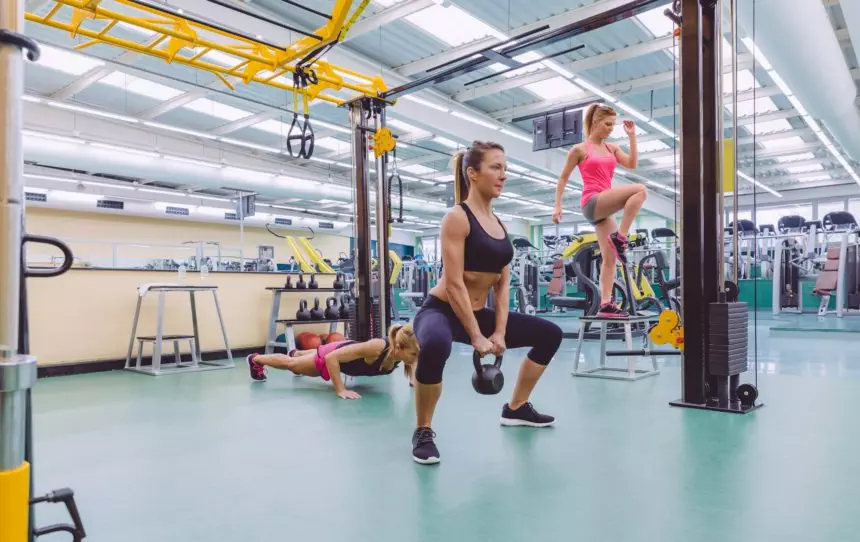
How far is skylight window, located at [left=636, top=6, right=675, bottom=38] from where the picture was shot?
22.4ft

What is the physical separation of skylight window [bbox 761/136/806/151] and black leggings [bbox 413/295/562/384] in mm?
12443

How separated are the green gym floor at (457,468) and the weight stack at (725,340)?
26cm

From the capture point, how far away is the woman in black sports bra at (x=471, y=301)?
2.27 m

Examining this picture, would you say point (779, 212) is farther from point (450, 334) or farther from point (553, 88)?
point (450, 334)

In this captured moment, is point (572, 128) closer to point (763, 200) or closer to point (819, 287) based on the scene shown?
point (819, 287)

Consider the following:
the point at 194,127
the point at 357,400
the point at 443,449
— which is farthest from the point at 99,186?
the point at 443,449

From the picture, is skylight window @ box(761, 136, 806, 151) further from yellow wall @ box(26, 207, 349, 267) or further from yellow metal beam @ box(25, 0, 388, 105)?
yellow wall @ box(26, 207, 349, 267)

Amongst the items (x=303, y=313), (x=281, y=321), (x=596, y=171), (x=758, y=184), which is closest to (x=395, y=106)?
(x=303, y=313)

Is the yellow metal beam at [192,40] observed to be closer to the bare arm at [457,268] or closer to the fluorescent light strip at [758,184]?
the bare arm at [457,268]

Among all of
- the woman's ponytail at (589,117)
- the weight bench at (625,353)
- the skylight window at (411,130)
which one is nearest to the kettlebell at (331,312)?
the weight bench at (625,353)

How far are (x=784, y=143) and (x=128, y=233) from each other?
16526 millimetres

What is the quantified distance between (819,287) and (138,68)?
32.0 ft

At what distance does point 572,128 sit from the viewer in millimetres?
8039

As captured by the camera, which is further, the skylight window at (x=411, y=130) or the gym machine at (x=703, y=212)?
the skylight window at (x=411, y=130)
